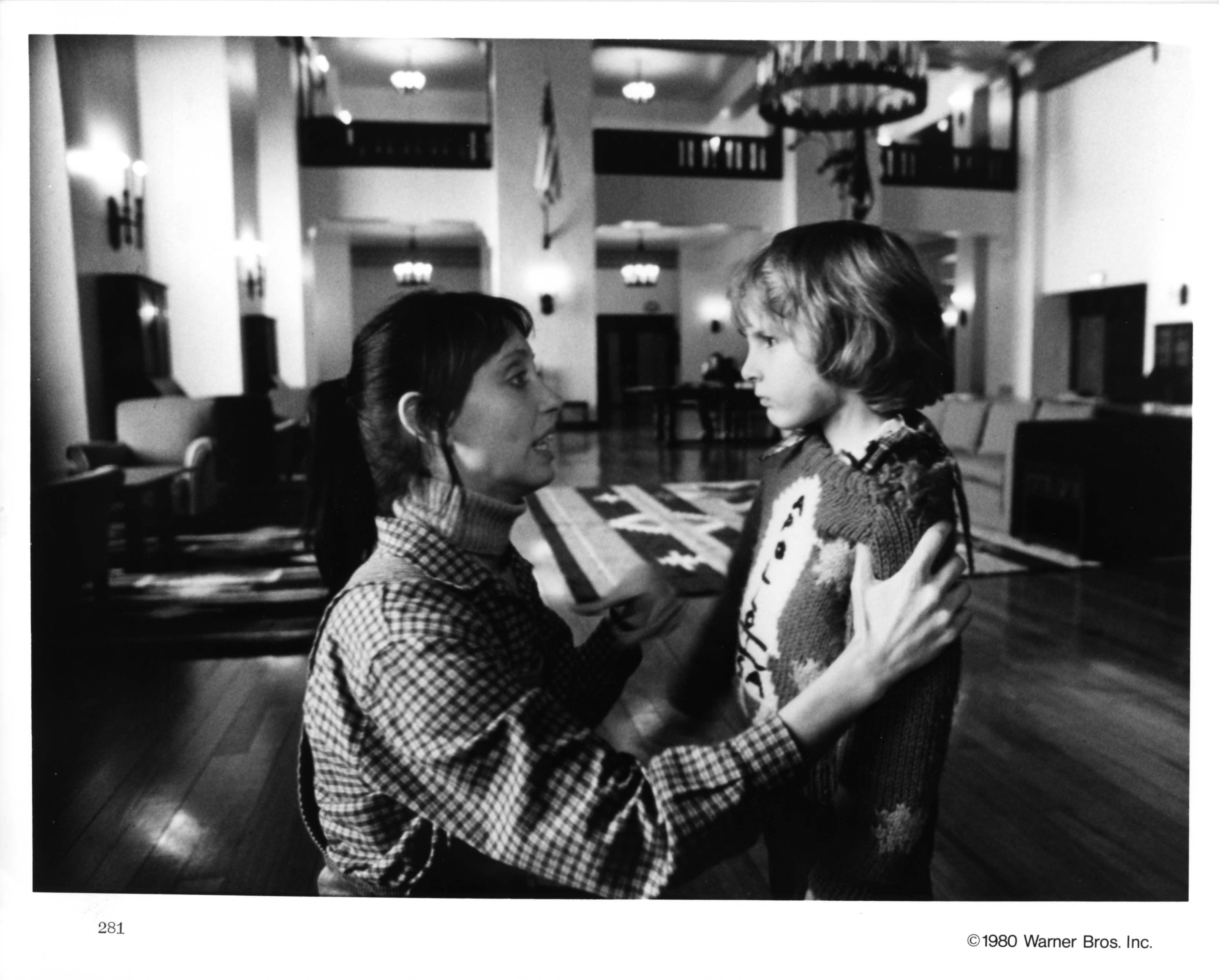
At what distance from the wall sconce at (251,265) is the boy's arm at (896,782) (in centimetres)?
725

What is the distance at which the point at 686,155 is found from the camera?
10352mm

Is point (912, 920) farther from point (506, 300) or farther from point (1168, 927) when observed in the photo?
point (506, 300)

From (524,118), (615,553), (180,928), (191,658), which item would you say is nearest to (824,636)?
(180,928)

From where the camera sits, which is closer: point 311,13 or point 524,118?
point 311,13

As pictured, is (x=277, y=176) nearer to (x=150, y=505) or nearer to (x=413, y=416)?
(x=150, y=505)

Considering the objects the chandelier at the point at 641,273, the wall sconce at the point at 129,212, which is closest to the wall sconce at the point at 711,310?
the chandelier at the point at 641,273

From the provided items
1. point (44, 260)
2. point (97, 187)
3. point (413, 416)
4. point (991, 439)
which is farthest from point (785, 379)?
point (97, 187)

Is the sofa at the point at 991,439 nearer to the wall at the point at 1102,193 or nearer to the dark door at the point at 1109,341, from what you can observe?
the wall at the point at 1102,193

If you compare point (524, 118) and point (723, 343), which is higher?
point (524, 118)

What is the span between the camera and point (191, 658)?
9.61 feet

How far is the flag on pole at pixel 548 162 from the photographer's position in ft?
22.6

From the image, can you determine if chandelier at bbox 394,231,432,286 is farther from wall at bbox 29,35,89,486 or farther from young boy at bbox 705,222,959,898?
young boy at bbox 705,222,959,898

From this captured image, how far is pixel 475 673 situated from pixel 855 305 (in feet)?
1.68

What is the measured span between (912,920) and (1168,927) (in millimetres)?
261
